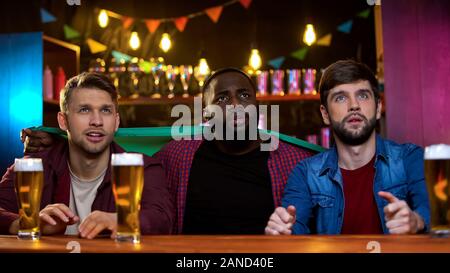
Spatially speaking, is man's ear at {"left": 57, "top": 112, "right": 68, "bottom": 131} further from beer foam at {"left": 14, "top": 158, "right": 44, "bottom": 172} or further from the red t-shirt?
the red t-shirt

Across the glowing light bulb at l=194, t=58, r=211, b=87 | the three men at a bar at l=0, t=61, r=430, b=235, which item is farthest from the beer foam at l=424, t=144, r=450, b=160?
the glowing light bulb at l=194, t=58, r=211, b=87

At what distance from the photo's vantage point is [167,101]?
476 centimetres

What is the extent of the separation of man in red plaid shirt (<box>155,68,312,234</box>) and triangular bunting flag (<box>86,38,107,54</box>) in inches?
148

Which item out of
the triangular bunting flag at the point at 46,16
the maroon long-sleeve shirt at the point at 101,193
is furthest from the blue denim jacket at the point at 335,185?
the triangular bunting flag at the point at 46,16

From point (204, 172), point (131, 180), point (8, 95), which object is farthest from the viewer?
point (8, 95)

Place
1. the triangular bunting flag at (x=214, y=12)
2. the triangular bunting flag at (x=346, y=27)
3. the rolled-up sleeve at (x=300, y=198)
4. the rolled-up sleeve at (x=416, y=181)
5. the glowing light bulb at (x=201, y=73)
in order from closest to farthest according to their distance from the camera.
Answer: the rolled-up sleeve at (x=416, y=181) → the rolled-up sleeve at (x=300, y=198) → the glowing light bulb at (x=201, y=73) → the triangular bunting flag at (x=214, y=12) → the triangular bunting flag at (x=346, y=27)

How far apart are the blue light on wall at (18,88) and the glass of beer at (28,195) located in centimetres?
236

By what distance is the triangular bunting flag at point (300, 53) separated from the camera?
20.6ft

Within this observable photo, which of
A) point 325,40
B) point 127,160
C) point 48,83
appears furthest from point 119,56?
point 127,160

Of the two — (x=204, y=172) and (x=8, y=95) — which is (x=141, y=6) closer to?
(x=8, y=95)

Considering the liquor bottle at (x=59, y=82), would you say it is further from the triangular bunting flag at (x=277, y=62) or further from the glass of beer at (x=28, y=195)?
the glass of beer at (x=28, y=195)

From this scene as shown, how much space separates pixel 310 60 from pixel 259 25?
682mm

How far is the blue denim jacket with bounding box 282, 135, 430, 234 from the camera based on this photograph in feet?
6.91
